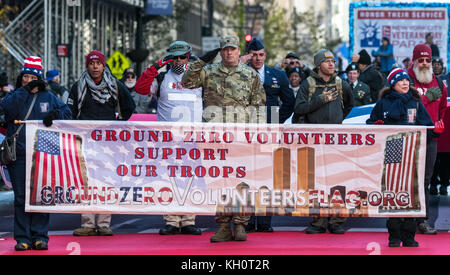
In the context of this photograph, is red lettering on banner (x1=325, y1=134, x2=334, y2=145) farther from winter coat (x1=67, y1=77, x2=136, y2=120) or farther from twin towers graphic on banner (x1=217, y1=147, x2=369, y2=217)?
winter coat (x1=67, y1=77, x2=136, y2=120)

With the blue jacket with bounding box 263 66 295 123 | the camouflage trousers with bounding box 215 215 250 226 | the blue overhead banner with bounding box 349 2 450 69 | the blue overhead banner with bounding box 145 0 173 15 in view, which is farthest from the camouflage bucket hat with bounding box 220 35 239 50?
the blue overhead banner with bounding box 145 0 173 15

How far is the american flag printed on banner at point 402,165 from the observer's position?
10906mm

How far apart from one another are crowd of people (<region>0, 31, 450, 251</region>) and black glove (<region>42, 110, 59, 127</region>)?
1cm

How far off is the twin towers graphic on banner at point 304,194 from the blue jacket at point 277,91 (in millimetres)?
1659

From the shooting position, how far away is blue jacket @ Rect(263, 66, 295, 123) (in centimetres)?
1273

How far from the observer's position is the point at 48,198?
1087cm

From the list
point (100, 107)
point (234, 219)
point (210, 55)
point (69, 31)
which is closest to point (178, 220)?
point (234, 219)

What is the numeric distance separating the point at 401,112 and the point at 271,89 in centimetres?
210

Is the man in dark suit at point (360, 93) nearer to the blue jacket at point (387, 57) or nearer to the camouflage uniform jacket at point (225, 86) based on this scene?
the camouflage uniform jacket at point (225, 86)

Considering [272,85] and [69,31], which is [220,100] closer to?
[272,85]

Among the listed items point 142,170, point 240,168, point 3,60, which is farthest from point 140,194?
point 3,60

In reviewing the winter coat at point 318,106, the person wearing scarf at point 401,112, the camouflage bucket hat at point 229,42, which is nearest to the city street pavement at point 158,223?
the winter coat at point 318,106

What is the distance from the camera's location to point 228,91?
1120cm
